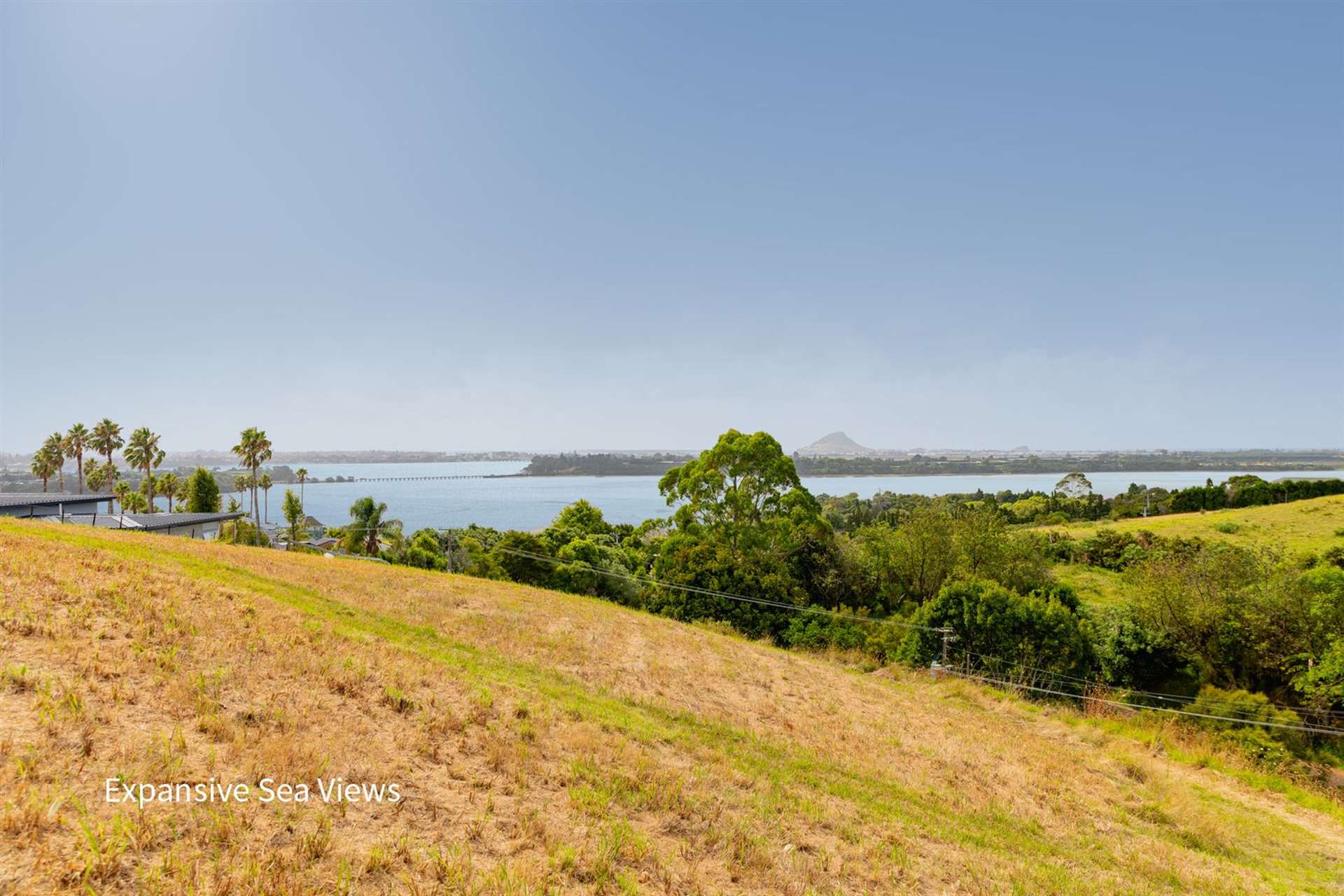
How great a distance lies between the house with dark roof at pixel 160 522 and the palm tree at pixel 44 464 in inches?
1349

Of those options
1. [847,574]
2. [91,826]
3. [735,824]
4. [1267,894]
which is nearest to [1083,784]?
[1267,894]

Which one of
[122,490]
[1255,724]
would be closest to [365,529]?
[122,490]

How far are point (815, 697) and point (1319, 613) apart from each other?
19287mm

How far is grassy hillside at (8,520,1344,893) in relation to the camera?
4.21 metres

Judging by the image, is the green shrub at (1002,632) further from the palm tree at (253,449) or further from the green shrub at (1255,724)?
the palm tree at (253,449)

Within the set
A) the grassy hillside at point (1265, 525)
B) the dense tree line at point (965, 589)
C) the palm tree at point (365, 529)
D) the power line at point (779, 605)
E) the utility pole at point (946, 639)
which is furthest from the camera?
the palm tree at point (365, 529)

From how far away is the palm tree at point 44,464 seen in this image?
6500 cm

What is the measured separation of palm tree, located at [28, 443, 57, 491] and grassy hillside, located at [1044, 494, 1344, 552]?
4386 inches

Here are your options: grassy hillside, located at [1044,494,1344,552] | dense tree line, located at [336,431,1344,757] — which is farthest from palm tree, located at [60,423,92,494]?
grassy hillside, located at [1044,494,1344,552]

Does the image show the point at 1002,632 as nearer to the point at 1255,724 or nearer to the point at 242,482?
the point at 1255,724

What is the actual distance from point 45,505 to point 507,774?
5121 centimetres

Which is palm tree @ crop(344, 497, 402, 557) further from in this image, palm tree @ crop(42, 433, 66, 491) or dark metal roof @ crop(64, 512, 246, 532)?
palm tree @ crop(42, 433, 66, 491)

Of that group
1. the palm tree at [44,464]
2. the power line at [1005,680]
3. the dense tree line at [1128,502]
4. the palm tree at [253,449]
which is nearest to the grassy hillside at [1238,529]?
the dense tree line at [1128,502]

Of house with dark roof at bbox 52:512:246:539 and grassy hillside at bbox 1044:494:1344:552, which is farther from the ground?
house with dark roof at bbox 52:512:246:539
